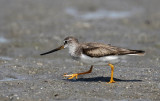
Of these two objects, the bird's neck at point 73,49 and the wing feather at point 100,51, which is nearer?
the wing feather at point 100,51

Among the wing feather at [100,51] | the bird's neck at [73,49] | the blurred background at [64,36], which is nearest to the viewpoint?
the blurred background at [64,36]

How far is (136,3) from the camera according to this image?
24.0 m

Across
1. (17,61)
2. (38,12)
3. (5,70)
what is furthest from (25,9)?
(5,70)

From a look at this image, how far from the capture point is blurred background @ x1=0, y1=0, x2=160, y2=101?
881 centimetres

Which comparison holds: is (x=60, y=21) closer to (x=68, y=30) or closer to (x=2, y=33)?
(x=68, y=30)

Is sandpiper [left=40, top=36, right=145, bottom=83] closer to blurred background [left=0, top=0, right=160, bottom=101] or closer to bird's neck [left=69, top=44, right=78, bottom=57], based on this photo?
bird's neck [left=69, top=44, right=78, bottom=57]

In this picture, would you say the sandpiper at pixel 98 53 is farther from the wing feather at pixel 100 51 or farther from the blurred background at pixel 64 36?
the blurred background at pixel 64 36

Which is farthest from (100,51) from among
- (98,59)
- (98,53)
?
(98,59)

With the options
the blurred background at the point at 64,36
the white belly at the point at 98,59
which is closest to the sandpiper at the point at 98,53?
the white belly at the point at 98,59

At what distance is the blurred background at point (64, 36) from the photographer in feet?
28.9

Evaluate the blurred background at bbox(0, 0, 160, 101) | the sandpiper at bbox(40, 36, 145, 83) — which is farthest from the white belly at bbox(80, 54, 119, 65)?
the blurred background at bbox(0, 0, 160, 101)

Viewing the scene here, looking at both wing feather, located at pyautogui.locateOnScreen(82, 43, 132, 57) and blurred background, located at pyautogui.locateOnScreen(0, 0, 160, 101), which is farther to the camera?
wing feather, located at pyautogui.locateOnScreen(82, 43, 132, 57)

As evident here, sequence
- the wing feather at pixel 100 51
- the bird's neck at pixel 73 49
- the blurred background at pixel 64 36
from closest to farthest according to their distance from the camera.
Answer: the blurred background at pixel 64 36
the wing feather at pixel 100 51
the bird's neck at pixel 73 49

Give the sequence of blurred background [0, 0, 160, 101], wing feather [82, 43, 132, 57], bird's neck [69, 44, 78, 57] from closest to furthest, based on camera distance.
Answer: blurred background [0, 0, 160, 101] < wing feather [82, 43, 132, 57] < bird's neck [69, 44, 78, 57]
